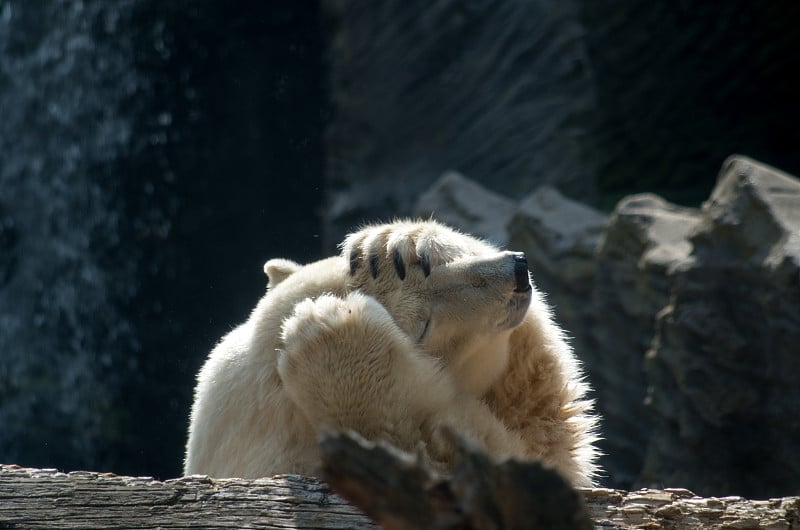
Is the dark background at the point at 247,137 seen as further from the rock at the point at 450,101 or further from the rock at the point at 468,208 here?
the rock at the point at 468,208

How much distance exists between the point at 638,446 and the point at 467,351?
3.77m

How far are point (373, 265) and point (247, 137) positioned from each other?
695 centimetres

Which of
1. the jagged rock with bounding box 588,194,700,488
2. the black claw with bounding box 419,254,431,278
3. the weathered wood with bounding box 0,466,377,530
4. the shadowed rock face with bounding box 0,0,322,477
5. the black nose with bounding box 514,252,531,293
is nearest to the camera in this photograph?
the weathered wood with bounding box 0,466,377,530

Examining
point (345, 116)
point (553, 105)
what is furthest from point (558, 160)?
point (345, 116)

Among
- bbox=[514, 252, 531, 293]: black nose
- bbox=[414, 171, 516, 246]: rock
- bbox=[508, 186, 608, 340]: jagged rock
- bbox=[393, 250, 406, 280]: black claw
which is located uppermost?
bbox=[414, 171, 516, 246]: rock

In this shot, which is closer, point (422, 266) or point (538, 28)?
point (422, 266)

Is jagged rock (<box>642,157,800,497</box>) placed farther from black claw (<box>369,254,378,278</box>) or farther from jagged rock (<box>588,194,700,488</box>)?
black claw (<box>369,254,378,278</box>)

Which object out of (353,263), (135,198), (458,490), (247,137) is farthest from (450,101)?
(458,490)

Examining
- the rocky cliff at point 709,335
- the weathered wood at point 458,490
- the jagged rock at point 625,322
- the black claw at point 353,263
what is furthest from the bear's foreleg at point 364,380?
the jagged rock at point 625,322

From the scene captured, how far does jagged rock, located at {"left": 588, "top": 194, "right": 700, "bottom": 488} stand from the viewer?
5.39m

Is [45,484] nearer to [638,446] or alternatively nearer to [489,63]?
[638,446]

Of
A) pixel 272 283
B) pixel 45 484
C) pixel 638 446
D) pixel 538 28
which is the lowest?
pixel 638 446

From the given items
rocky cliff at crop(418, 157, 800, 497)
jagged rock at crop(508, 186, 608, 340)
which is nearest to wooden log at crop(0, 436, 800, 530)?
rocky cliff at crop(418, 157, 800, 497)

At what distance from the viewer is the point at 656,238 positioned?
5.23 metres
